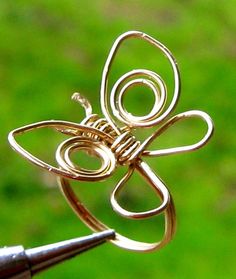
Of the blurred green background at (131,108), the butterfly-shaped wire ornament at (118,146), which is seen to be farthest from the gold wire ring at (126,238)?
the blurred green background at (131,108)

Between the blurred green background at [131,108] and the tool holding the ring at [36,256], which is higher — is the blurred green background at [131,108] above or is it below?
below

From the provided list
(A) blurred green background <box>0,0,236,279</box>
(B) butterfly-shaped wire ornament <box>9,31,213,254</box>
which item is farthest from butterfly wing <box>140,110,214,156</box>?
(A) blurred green background <box>0,0,236,279</box>

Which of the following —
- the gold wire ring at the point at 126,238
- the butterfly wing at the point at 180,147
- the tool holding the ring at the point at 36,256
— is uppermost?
the butterfly wing at the point at 180,147

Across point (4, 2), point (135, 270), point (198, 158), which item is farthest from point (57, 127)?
point (4, 2)

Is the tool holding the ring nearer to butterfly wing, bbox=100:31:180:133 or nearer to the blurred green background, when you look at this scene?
butterfly wing, bbox=100:31:180:133

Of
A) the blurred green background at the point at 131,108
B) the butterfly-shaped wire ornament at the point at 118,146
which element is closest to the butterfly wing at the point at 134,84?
the butterfly-shaped wire ornament at the point at 118,146

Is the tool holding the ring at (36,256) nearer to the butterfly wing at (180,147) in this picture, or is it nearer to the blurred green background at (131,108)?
the butterfly wing at (180,147)

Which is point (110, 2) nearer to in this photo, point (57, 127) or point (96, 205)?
point (96, 205)

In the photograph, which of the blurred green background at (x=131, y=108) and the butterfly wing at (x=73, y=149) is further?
the blurred green background at (x=131, y=108)
